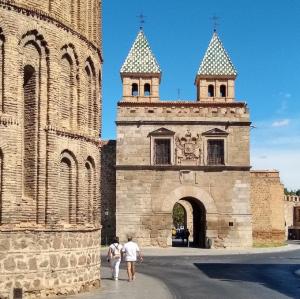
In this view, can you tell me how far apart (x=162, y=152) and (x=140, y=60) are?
25.5ft

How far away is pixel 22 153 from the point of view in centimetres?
1514

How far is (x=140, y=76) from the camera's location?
40719 millimetres

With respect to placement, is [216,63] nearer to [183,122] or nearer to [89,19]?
[183,122]

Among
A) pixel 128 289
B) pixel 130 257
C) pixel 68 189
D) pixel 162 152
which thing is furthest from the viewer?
pixel 162 152

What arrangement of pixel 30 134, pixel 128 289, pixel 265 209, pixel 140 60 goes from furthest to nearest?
pixel 140 60, pixel 265 209, pixel 128 289, pixel 30 134

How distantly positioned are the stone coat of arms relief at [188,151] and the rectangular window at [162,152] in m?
0.52

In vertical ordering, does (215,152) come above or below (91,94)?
below

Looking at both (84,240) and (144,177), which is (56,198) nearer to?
(84,240)

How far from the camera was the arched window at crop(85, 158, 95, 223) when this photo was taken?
Answer: 1733cm

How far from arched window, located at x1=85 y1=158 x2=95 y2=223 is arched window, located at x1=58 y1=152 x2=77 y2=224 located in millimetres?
805

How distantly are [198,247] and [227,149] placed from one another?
6.59 metres

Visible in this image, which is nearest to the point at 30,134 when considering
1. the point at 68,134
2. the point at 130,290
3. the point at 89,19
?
the point at 68,134

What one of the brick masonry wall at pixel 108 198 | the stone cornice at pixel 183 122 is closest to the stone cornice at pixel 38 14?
the stone cornice at pixel 183 122

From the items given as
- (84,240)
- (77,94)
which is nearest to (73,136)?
(77,94)
